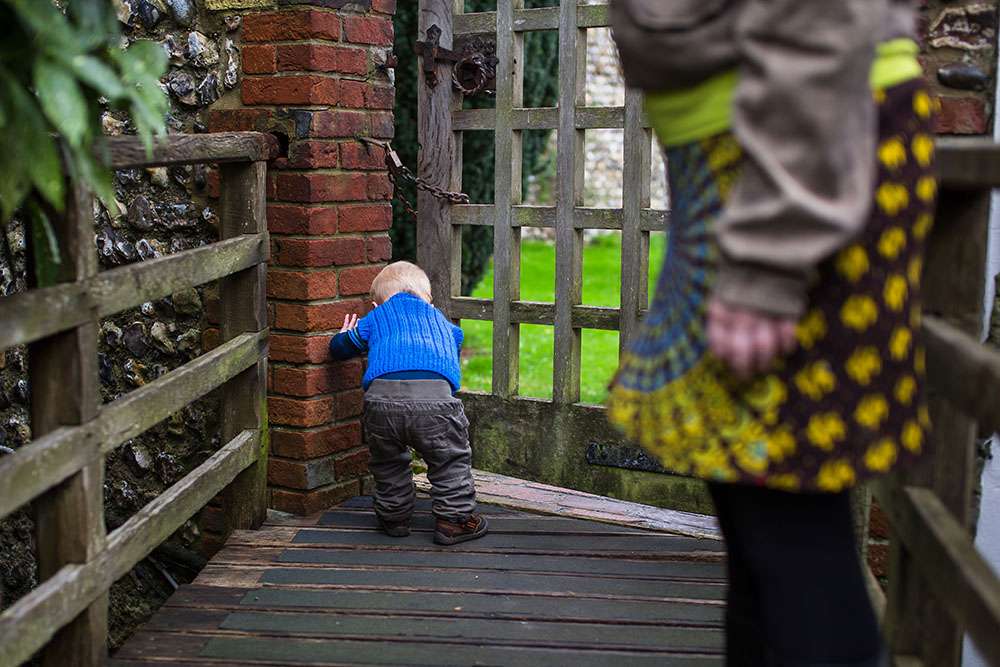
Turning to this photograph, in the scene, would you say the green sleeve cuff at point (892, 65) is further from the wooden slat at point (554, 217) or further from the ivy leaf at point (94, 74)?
the wooden slat at point (554, 217)

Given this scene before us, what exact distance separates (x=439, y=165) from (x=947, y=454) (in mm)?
2625

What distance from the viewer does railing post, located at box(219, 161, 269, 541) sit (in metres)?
3.36

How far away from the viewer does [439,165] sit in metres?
4.19

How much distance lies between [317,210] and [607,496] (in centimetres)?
149

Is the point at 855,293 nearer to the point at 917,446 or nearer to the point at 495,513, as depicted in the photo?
the point at 917,446

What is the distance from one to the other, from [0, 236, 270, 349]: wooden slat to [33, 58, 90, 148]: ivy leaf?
60 cm

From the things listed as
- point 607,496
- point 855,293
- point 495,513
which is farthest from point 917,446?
point 607,496

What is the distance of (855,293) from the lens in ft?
4.57

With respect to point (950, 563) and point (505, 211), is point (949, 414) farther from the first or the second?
point (505, 211)

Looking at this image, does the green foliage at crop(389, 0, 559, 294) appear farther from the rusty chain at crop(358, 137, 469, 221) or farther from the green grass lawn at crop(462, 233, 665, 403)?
the rusty chain at crop(358, 137, 469, 221)

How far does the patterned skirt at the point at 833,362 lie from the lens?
1.40m

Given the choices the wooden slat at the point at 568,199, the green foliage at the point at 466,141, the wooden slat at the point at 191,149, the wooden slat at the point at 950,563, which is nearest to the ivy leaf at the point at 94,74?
the wooden slat at the point at 191,149

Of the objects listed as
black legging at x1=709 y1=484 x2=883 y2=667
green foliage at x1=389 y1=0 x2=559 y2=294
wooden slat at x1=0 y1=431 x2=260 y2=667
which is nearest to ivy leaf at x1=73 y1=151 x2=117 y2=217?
wooden slat at x1=0 y1=431 x2=260 y2=667

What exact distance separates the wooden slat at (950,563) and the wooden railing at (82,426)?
160 centimetres
